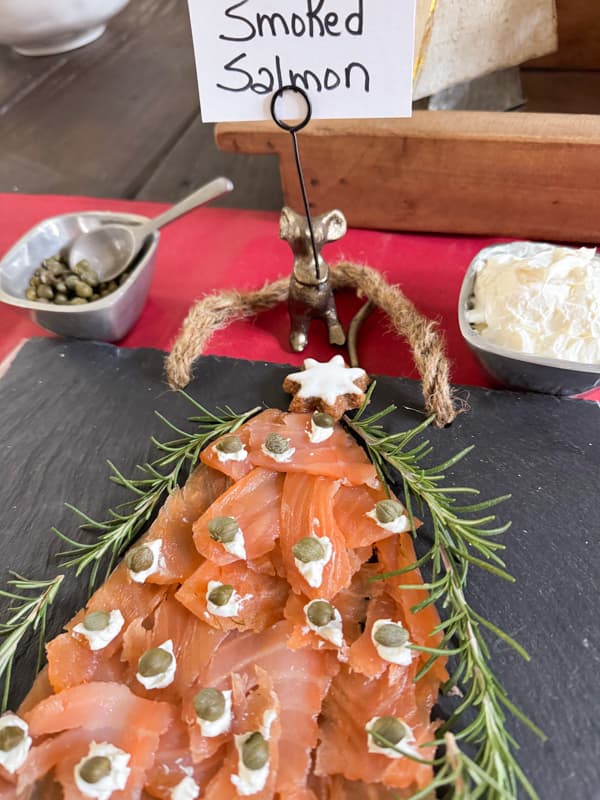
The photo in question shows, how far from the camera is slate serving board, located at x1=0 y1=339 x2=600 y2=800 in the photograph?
66 cm

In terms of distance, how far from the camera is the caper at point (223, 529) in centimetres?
71

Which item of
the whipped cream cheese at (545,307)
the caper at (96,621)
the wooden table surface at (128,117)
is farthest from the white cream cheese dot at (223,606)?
the wooden table surface at (128,117)

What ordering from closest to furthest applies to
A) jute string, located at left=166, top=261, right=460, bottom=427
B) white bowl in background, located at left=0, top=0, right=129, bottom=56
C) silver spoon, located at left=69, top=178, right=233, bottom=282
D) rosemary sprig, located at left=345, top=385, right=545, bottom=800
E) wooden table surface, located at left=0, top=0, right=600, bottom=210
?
rosemary sprig, located at left=345, top=385, right=545, bottom=800
jute string, located at left=166, top=261, right=460, bottom=427
silver spoon, located at left=69, top=178, right=233, bottom=282
wooden table surface, located at left=0, top=0, right=600, bottom=210
white bowl in background, located at left=0, top=0, right=129, bottom=56

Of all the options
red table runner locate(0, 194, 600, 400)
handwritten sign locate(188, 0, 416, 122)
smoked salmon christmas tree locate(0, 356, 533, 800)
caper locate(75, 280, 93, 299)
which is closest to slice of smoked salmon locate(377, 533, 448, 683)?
smoked salmon christmas tree locate(0, 356, 533, 800)

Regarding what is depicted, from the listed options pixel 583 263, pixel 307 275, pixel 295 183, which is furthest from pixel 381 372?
pixel 295 183

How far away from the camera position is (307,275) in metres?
0.97

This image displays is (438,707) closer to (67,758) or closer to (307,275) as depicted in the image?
(67,758)

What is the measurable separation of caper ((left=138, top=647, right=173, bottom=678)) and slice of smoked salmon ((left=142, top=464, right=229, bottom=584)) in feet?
0.31

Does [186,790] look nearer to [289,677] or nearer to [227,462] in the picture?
[289,677]

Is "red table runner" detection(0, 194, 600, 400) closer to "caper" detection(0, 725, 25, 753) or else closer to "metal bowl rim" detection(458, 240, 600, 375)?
"metal bowl rim" detection(458, 240, 600, 375)

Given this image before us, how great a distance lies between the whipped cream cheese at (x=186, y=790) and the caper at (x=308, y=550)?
232 millimetres

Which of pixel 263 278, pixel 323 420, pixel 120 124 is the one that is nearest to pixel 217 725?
pixel 323 420

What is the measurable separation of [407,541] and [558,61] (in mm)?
1304

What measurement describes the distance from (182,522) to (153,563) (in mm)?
70
